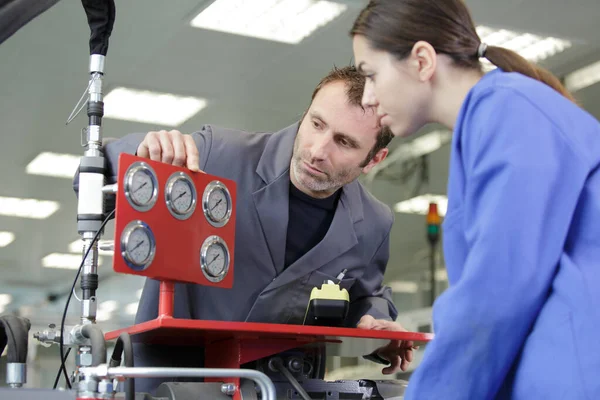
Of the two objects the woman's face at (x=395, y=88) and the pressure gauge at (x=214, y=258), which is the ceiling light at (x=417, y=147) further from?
the woman's face at (x=395, y=88)

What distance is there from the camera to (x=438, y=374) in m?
1.04

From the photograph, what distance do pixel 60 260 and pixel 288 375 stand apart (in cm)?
807

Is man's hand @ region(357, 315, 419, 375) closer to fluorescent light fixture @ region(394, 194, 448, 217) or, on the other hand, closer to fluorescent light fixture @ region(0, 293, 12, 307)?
fluorescent light fixture @ region(394, 194, 448, 217)

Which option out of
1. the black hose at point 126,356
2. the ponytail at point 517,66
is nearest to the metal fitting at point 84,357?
the black hose at point 126,356

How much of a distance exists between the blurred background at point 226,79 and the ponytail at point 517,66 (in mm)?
2526

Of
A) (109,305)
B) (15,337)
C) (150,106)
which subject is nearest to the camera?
(15,337)

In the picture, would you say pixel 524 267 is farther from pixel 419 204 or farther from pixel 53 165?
pixel 53 165

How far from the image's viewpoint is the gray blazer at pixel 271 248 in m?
1.93

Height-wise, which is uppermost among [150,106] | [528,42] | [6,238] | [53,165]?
[528,42]

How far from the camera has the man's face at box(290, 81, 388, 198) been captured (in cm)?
210

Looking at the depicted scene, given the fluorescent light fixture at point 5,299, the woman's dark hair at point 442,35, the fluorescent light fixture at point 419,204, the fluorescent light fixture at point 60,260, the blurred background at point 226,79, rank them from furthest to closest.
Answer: the fluorescent light fixture at point 5,299 → the fluorescent light fixture at point 60,260 → the fluorescent light fixture at point 419,204 → the blurred background at point 226,79 → the woman's dark hair at point 442,35

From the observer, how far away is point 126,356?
1.26 metres

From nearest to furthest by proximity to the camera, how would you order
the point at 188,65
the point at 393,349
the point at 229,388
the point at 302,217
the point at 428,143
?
the point at 229,388
the point at 393,349
the point at 302,217
the point at 188,65
the point at 428,143

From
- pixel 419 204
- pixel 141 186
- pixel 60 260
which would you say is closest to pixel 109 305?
pixel 60 260
